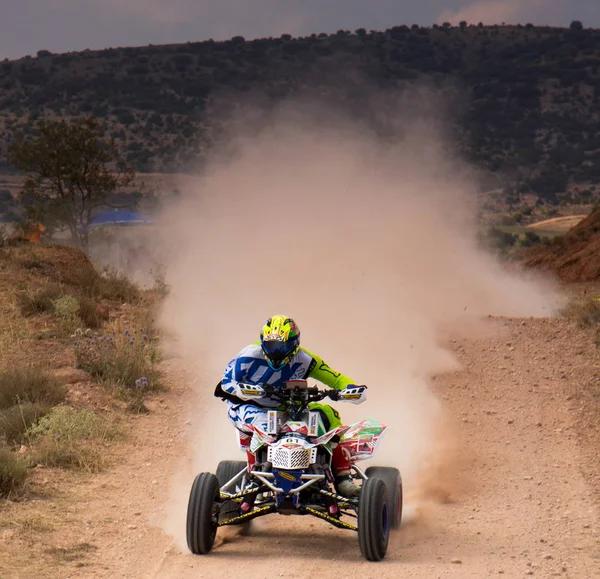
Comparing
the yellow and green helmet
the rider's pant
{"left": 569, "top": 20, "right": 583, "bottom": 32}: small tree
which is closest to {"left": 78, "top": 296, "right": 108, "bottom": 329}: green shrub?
the rider's pant

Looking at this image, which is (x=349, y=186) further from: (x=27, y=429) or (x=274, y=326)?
(x=274, y=326)

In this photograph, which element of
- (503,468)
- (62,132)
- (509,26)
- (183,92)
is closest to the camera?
(503,468)

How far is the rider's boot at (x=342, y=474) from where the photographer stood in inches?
311

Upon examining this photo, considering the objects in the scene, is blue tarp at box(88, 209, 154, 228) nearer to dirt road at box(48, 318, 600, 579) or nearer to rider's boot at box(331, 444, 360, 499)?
dirt road at box(48, 318, 600, 579)

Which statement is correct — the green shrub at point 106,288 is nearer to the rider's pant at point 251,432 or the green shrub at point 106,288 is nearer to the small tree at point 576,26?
the rider's pant at point 251,432

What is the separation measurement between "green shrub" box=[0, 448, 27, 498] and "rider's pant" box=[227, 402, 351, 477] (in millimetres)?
2528

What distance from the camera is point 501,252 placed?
1671 inches

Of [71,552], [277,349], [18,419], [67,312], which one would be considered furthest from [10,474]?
[67,312]

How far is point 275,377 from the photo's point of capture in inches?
329

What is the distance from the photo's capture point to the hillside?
31453 mm

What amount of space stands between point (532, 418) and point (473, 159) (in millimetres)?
51453

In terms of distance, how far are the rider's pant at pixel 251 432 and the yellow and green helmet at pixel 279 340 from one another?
0.42m

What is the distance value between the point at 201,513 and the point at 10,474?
2.82 m

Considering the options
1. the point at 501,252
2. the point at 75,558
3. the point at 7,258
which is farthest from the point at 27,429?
the point at 501,252
